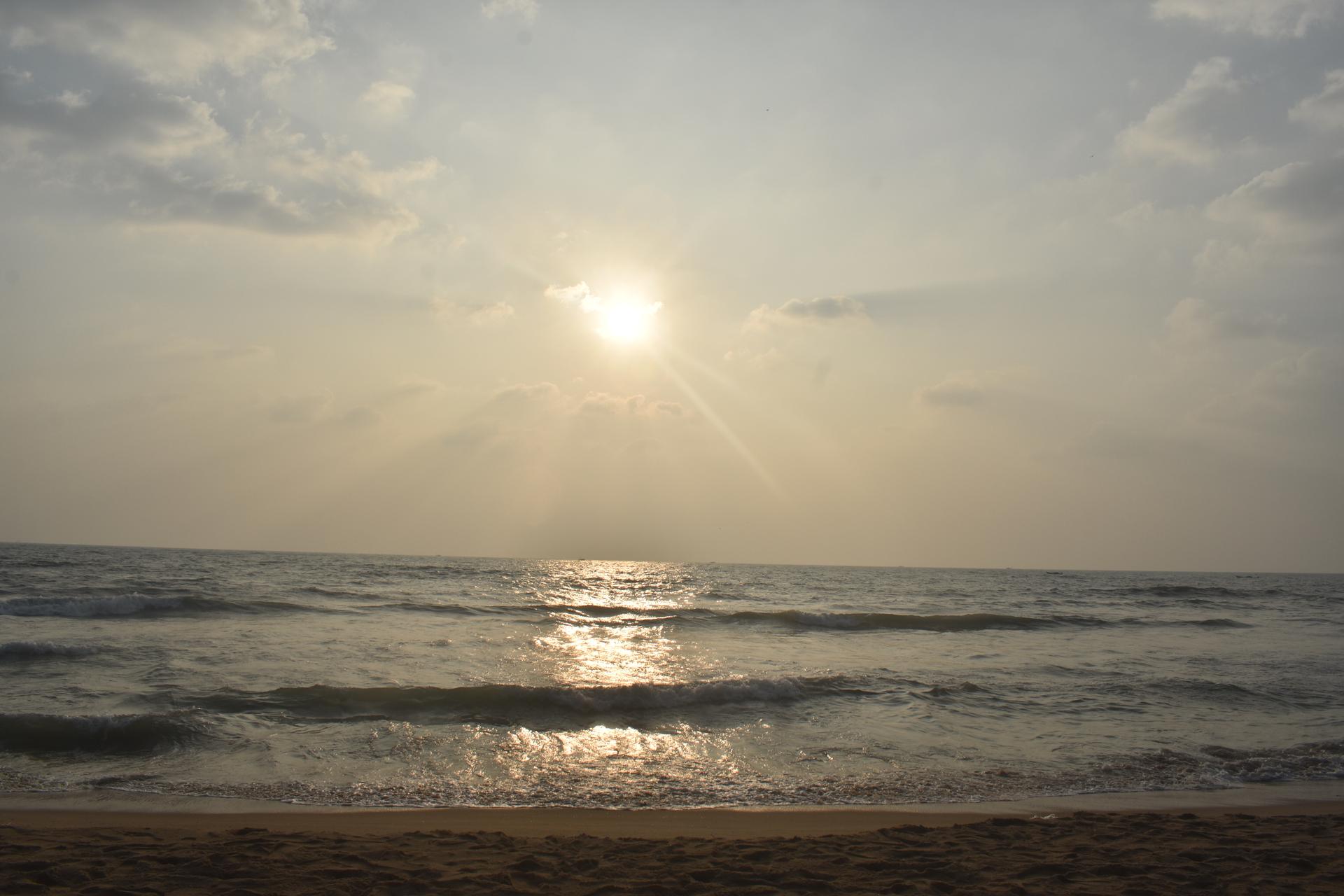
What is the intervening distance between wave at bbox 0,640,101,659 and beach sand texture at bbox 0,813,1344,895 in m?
11.2

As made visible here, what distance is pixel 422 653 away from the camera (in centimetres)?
1859

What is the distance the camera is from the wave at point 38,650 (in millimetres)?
16250

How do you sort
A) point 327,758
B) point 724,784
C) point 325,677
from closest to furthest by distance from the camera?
point 724,784 < point 327,758 < point 325,677

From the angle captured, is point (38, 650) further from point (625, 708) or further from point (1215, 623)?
point (1215, 623)

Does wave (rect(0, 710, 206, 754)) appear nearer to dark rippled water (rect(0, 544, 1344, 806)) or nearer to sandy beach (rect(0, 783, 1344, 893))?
dark rippled water (rect(0, 544, 1344, 806))

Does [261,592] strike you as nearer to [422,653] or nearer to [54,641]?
[54,641]

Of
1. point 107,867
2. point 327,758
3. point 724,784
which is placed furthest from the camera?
point 327,758

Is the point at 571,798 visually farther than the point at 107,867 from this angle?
Yes

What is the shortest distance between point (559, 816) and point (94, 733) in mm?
7087

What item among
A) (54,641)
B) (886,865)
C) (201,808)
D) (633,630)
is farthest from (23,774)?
(633,630)

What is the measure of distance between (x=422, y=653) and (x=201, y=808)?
10686mm

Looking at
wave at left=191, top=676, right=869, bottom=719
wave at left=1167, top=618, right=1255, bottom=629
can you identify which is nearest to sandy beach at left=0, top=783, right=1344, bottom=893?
wave at left=191, top=676, right=869, bottom=719

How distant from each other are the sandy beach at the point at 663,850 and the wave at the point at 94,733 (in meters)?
2.32

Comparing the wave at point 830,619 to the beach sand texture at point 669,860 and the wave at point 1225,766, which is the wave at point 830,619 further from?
the beach sand texture at point 669,860
